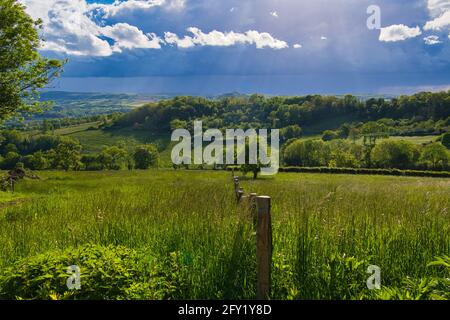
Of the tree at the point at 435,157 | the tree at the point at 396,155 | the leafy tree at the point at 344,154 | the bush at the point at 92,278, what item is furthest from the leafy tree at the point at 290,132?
the bush at the point at 92,278

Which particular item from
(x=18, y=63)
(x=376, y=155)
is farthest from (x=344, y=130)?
(x=18, y=63)

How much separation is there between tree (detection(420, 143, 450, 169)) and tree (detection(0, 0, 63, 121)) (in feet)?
300

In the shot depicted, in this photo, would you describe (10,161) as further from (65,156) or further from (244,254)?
(244,254)

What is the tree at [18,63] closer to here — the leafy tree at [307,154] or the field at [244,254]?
the field at [244,254]

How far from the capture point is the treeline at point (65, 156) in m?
96.0

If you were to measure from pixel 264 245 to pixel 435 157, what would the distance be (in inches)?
4059

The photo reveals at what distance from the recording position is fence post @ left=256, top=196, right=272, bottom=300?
4656mm

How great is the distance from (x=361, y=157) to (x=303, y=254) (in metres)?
114

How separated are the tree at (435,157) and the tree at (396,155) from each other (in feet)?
10.9

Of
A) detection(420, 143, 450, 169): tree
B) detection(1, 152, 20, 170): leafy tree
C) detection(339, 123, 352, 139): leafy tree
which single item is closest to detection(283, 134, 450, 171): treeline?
detection(420, 143, 450, 169): tree

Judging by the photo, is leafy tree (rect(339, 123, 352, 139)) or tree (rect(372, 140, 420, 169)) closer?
tree (rect(372, 140, 420, 169))

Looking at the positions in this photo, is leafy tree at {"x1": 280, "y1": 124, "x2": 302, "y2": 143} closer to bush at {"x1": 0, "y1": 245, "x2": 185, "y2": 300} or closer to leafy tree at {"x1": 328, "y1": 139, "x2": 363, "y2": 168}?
leafy tree at {"x1": 328, "y1": 139, "x2": 363, "y2": 168}

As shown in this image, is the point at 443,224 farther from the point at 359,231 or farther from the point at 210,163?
the point at 210,163

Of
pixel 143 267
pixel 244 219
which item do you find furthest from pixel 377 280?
pixel 143 267
